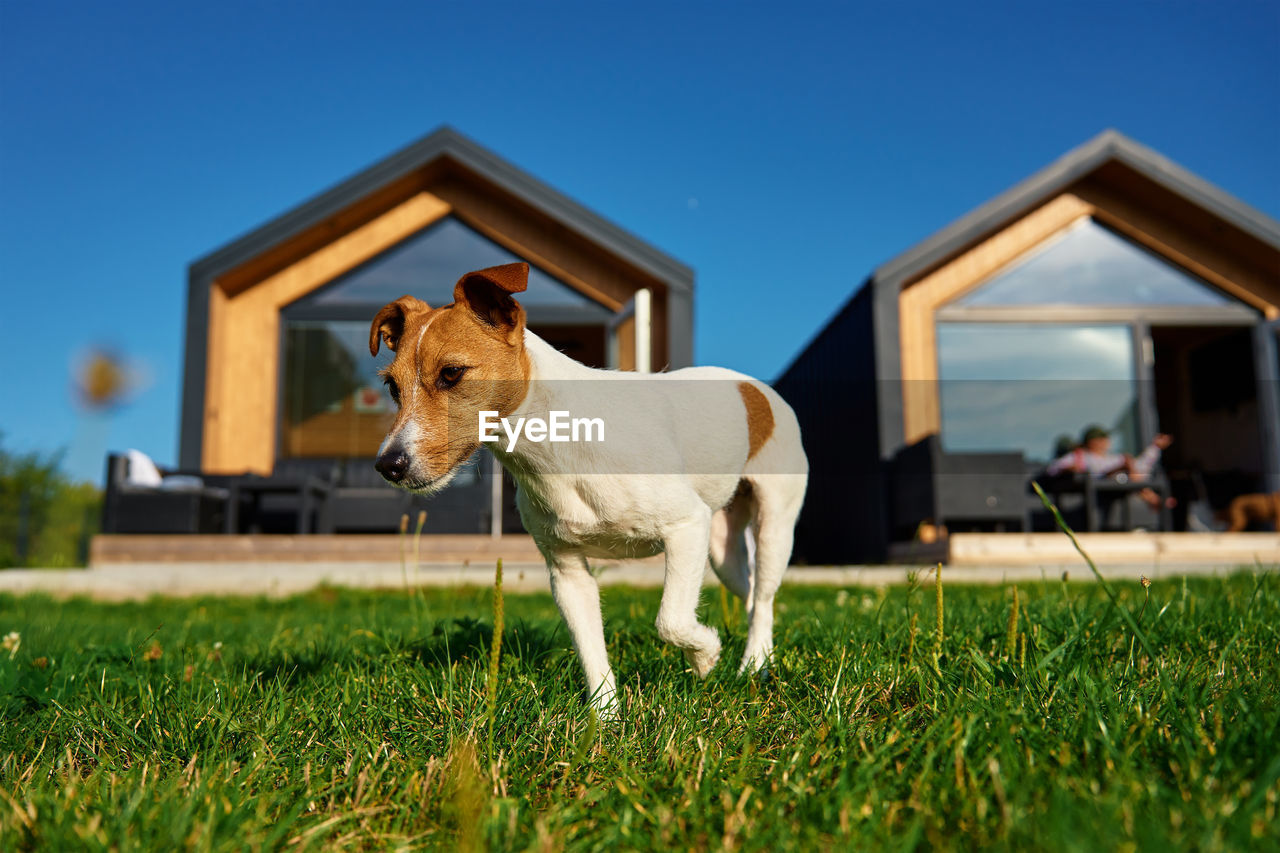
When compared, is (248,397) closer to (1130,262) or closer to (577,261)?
(577,261)

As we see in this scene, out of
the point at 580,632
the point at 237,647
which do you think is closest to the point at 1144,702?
the point at 580,632

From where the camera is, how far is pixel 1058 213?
11.2 m

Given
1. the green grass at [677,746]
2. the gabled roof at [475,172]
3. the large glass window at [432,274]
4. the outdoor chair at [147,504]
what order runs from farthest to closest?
the large glass window at [432,274] → the gabled roof at [475,172] → the outdoor chair at [147,504] → the green grass at [677,746]

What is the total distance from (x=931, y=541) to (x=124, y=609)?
7.32m

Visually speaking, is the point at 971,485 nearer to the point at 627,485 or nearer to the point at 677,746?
the point at 627,485

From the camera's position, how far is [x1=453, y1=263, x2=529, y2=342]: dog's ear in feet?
6.77

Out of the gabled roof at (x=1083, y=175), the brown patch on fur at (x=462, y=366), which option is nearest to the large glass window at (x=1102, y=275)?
the gabled roof at (x=1083, y=175)

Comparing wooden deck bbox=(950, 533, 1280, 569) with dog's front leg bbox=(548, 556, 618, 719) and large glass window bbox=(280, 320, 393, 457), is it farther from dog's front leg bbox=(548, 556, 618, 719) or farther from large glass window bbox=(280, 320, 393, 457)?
large glass window bbox=(280, 320, 393, 457)

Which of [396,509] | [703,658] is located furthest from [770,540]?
[396,509]

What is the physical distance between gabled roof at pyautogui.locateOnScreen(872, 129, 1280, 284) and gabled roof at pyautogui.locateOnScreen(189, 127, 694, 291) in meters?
3.12

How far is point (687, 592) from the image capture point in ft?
7.25

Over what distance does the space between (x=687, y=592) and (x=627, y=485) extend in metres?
0.33

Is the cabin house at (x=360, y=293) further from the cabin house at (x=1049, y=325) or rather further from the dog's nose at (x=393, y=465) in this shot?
the dog's nose at (x=393, y=465)

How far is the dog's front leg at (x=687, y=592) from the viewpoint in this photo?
2182 millimetres
